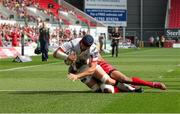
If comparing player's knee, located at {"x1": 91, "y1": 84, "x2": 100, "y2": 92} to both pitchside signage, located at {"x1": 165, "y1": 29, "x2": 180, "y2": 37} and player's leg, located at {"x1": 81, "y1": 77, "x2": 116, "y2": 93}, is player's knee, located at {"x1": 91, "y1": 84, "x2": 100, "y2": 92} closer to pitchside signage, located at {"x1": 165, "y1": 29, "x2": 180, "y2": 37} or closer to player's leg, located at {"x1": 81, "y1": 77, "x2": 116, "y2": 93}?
player's leg, located at {"x1": 81, "y1": 77, "x2": 116, "y2": 93}

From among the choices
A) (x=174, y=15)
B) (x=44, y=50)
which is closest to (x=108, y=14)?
(x=174, y=15)

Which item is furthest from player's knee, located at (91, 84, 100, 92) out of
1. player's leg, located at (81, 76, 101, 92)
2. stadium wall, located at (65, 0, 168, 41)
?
stadium wall, located at (65, 0, 168, 41)

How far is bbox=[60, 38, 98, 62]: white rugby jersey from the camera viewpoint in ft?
39.4

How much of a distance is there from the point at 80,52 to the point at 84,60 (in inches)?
7.5

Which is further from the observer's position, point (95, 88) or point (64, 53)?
point (95, 88)

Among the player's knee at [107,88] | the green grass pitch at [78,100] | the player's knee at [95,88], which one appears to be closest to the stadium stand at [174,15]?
the green grass pitch at [78,100]

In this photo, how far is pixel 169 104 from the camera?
10.4m

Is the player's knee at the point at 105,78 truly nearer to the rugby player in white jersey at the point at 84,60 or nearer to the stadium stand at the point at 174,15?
the rugby player in white jersey at the point at 84,60

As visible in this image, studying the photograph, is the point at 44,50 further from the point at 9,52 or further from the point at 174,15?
the point at 174,15

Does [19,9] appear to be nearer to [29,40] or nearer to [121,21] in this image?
[29,40]

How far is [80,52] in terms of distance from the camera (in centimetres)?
1208

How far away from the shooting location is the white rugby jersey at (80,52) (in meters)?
12.0

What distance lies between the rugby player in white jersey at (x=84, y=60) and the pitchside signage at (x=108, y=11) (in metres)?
54.2

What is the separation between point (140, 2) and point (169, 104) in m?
70.7
